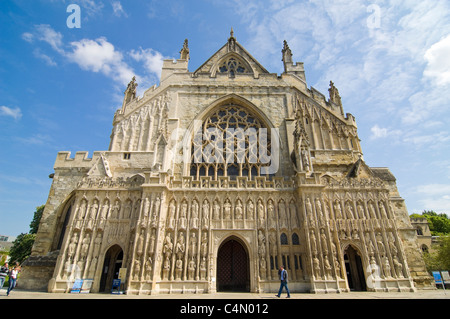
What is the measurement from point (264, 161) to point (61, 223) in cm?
1449

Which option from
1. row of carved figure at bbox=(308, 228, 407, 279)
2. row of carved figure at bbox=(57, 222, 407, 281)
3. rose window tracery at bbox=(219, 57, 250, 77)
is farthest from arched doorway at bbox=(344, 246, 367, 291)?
rose window tracery at bbox=(219, 57, 250, 77)

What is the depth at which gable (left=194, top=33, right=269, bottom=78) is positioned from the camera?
2223cm

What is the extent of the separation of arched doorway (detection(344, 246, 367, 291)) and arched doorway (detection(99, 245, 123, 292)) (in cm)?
1329

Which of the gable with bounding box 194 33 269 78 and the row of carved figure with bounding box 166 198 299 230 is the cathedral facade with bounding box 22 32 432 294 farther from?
the gable with bounding box 194 33 269 78

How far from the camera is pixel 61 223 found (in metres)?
16.0

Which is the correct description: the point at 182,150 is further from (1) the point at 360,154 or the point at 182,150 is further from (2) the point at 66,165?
(1) the point at 360,154

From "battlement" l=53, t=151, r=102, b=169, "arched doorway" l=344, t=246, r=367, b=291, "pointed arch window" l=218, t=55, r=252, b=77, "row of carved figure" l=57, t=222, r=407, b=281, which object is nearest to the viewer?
"row of carved figure" l=57, t=222, r=407, b=281

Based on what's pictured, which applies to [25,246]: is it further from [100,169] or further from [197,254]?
[197,254]

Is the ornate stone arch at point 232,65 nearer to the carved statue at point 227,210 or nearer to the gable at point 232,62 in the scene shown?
the gable at point 232,62

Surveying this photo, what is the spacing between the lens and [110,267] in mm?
13969

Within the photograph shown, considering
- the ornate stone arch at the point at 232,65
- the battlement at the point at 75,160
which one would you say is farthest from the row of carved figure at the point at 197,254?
the ornate stone arch at the point at 232,65
